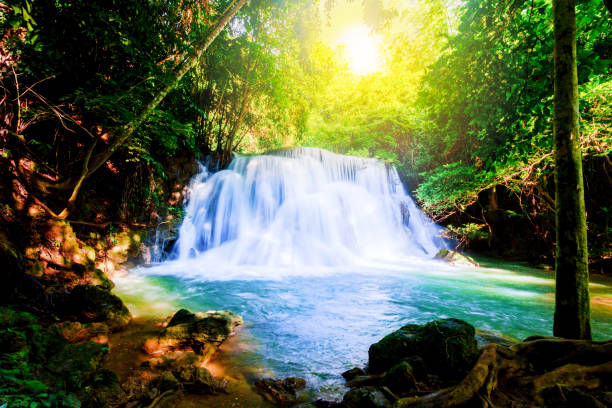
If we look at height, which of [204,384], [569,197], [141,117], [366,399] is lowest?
[204,384]

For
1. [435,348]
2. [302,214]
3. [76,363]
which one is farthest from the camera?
[302,214]

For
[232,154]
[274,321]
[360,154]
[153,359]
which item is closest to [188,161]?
[232,154]

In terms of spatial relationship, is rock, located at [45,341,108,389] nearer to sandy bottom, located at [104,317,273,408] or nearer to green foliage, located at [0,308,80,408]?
green foliage, located at [0,308,80,408]

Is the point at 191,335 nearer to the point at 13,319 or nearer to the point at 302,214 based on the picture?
the point at 13,319

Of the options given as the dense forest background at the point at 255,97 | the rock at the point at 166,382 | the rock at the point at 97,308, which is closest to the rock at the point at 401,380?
the rock at the point at 166,382

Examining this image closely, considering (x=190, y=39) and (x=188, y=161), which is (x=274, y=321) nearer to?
(x=190, y=39)

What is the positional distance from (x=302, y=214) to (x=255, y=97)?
7.45 metres

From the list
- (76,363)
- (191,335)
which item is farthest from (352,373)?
(76,363)

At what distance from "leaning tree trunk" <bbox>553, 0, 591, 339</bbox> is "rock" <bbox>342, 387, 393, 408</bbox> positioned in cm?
203

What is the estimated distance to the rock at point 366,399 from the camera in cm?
202

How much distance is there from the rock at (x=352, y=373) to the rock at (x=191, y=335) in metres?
1.70

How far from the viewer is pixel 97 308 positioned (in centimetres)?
371

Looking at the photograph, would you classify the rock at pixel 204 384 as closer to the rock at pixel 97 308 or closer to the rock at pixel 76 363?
the rock at pixel 76 363

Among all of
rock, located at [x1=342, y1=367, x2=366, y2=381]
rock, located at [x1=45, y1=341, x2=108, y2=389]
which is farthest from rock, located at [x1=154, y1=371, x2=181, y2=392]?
rock, located at [x1=342, y1=367, x2=366, y2=381]
